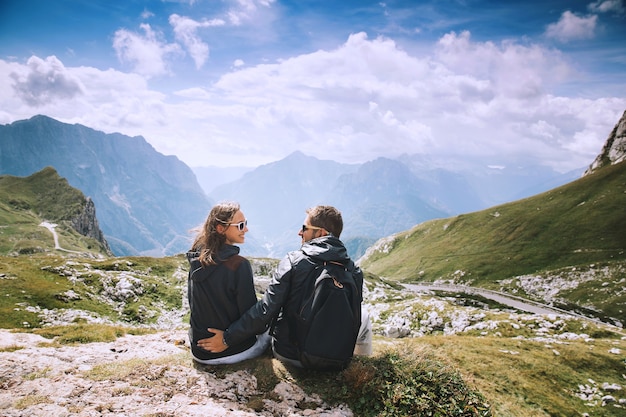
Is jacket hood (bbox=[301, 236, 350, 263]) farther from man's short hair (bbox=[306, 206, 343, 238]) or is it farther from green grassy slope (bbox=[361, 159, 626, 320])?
green grassy slope (bbox=[361, 159, 626, 320])

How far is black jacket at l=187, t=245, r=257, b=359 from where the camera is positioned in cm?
930

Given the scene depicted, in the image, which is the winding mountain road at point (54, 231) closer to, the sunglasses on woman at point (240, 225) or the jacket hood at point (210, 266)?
the jacket hood at point (210, 266)

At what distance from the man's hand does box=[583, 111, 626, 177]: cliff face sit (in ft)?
704

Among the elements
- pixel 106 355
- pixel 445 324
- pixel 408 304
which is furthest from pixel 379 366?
pixel 408 304

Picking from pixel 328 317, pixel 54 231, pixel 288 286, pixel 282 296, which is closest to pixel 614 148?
pixel 328 317

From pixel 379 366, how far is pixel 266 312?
13.4 feet

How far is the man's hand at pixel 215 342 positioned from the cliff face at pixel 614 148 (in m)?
215

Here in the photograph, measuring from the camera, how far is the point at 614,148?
16738 cm

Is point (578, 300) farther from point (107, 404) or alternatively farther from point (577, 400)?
point (107, 404)

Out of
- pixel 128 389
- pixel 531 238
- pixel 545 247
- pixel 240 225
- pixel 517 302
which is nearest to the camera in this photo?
pixel 128 389

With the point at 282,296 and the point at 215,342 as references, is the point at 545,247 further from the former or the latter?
the point at 215,342

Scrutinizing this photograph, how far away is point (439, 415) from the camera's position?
8.57 meters

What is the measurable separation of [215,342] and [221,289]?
1682 mm

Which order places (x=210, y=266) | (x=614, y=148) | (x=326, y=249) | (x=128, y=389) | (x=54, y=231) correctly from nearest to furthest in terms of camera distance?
(x=128, y=389)
(x=326, y=249)
(x=210, y=266)
(x=614, y=148)
(x=54, y=231)
